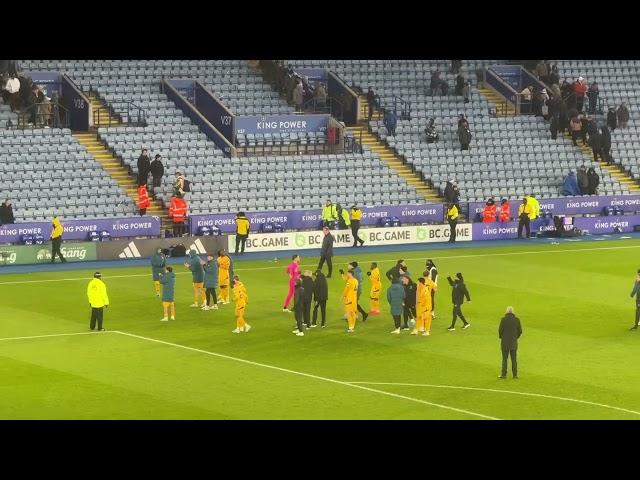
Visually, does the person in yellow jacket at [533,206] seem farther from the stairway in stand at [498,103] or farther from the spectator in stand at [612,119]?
the spectator in stand at [612,119]

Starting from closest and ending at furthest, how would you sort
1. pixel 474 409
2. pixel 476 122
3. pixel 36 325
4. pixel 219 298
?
pixel 474 409
pixel 36 325
pixel 219 298
pixel 476 122

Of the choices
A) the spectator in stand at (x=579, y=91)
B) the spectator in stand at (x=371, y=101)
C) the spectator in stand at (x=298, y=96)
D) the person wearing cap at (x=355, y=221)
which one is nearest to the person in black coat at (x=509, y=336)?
the person wearing cap at (x=355, y=221)

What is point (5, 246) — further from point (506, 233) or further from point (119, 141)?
point (506, 233)

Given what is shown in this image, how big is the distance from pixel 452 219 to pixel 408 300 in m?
19.0

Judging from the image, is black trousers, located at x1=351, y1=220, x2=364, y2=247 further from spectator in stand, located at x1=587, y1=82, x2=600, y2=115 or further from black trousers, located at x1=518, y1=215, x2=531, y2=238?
spectator in stand, located at x1=587, y1=82, x2=600, y2=115

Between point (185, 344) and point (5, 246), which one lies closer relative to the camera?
point (185, 344)

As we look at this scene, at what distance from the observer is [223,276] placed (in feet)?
128

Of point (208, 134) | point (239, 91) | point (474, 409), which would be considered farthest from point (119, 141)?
point (474, 409)

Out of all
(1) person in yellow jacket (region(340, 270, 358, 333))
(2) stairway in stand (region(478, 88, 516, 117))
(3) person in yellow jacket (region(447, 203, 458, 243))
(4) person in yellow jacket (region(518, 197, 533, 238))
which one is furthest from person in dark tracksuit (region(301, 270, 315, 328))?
(2) stairway in stand (region(478, 88, 516, 117))

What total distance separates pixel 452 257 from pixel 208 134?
12.7 metres

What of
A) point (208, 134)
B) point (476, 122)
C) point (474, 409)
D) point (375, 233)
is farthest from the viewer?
point (476, 122)

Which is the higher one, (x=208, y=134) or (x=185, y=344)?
(x=208, y=134)

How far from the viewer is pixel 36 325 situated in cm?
3688

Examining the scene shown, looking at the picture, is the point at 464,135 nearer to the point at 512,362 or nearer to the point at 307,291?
the point at 307,291
